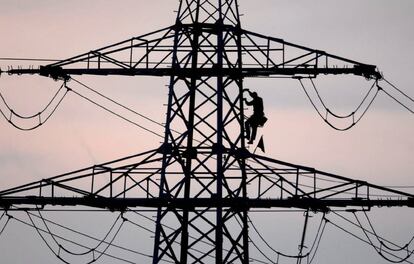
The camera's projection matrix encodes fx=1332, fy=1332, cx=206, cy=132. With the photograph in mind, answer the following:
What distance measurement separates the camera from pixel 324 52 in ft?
144

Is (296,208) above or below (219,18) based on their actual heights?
below

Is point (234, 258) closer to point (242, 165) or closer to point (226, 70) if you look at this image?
point (242, 165)

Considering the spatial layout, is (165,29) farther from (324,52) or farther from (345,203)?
(345,203)

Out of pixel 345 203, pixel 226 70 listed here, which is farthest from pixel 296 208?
pixel 226 70

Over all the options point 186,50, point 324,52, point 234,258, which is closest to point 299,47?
point 324,52

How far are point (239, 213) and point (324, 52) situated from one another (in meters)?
6.01

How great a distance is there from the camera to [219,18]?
150 feet

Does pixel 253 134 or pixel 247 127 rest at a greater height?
pixel 247 127

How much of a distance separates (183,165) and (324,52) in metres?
5.95

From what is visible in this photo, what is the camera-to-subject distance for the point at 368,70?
4481 centimetres

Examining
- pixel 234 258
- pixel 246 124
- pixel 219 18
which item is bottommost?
pixel 234 258

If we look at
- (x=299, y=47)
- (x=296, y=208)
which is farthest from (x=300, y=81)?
(x=296, y=208)

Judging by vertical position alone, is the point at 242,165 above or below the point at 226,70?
below

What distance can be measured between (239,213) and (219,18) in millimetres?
6804
